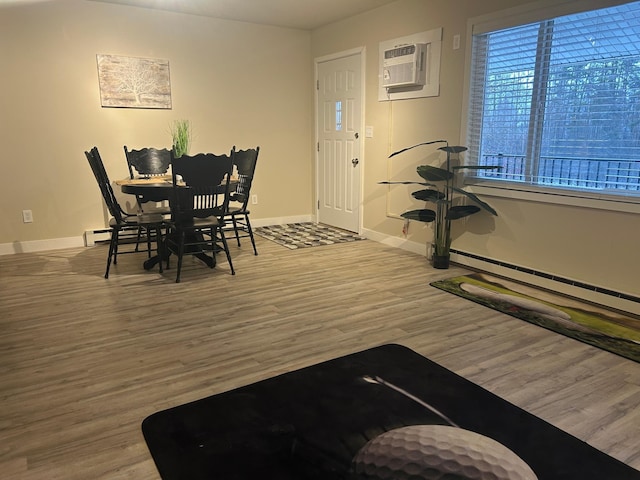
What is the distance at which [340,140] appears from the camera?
18.3 ft

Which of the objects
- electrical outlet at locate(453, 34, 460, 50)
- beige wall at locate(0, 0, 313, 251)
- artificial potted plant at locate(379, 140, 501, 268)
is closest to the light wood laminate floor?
artificial potted plant at locate(379, 140, 501, 268)

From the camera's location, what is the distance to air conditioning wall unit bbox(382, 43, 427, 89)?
13.8 ft

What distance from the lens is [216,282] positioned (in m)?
3.70

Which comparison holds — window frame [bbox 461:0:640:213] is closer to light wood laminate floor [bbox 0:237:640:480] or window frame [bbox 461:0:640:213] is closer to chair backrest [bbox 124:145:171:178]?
light wood laminate floor [bbox 0:237:640:480]

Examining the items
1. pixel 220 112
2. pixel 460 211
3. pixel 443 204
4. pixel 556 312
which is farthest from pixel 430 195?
pixel 220 112

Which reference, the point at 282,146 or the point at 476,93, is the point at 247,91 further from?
the point at 476,93

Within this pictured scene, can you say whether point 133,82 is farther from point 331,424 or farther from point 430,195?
point 331,424

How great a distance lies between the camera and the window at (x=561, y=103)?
2951mm

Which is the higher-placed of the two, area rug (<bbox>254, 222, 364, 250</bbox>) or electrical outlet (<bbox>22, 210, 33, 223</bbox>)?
electrical outlet (<bbox>22, 210, 33, 223</bbox>)

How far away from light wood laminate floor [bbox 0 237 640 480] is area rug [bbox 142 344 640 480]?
3.8 inches

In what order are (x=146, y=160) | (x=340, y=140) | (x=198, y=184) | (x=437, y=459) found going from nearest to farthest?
1. (x=437, y=459)
2. (x=198, y=184)
3. (x=146, y=160)
4. (x=340, y=140)

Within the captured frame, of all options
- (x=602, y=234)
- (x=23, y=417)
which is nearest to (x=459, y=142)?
(x=602, y=234)

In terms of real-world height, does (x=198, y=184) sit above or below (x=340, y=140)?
below

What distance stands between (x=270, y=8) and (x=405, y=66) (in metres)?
1.58
